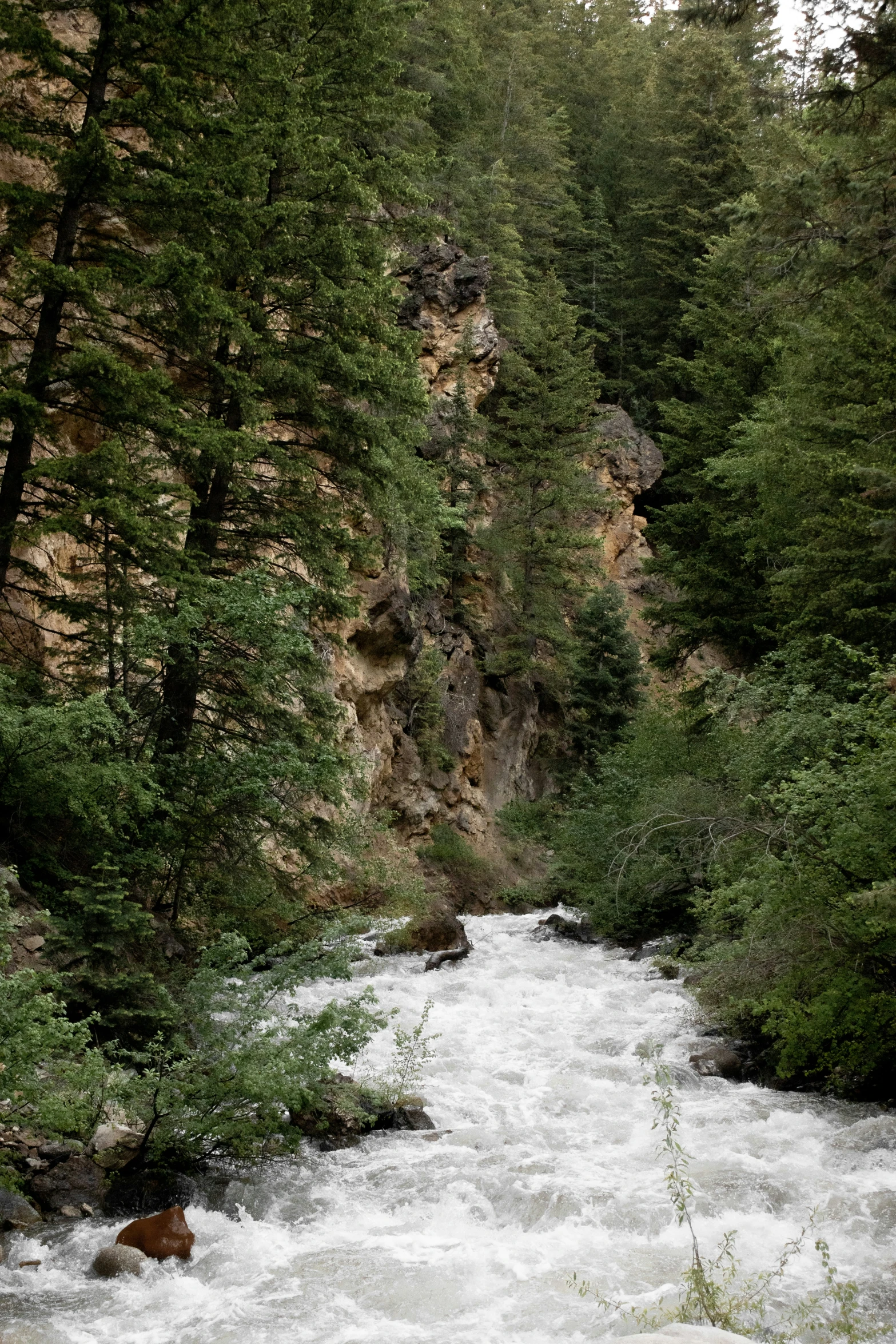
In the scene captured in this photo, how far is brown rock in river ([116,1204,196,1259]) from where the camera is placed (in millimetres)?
6383

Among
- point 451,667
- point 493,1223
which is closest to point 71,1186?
point 493,1223

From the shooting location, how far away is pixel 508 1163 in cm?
821

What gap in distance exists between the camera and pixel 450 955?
17219 millimetres

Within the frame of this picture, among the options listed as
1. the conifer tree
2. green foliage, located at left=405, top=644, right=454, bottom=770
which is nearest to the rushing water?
green foliage, located at left=405, top=644, right=454, bottom=770

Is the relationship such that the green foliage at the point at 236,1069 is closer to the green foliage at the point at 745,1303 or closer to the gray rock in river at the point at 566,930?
the green foliage at the point at 745,1303

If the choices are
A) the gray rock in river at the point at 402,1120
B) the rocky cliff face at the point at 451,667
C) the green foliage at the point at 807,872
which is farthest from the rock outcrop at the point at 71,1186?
the rocky cliff face at the point at 451,667

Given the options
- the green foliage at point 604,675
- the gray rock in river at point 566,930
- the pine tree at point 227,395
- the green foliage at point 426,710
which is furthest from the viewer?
the green foliage at point 604,675

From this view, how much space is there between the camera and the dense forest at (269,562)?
323 inches

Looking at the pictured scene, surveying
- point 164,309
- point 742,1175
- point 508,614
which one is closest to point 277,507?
point 164,309

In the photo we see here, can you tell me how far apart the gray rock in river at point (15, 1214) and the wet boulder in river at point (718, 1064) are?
22.2 ft

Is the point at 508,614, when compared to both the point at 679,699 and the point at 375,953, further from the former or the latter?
the point at 375,953

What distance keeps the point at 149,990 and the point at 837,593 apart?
33.6 feet

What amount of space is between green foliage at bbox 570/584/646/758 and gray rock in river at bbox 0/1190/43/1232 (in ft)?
75.5

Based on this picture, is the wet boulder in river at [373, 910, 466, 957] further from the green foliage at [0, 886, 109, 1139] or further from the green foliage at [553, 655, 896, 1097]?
the green foliage at [0, 886, 109, 1139]
